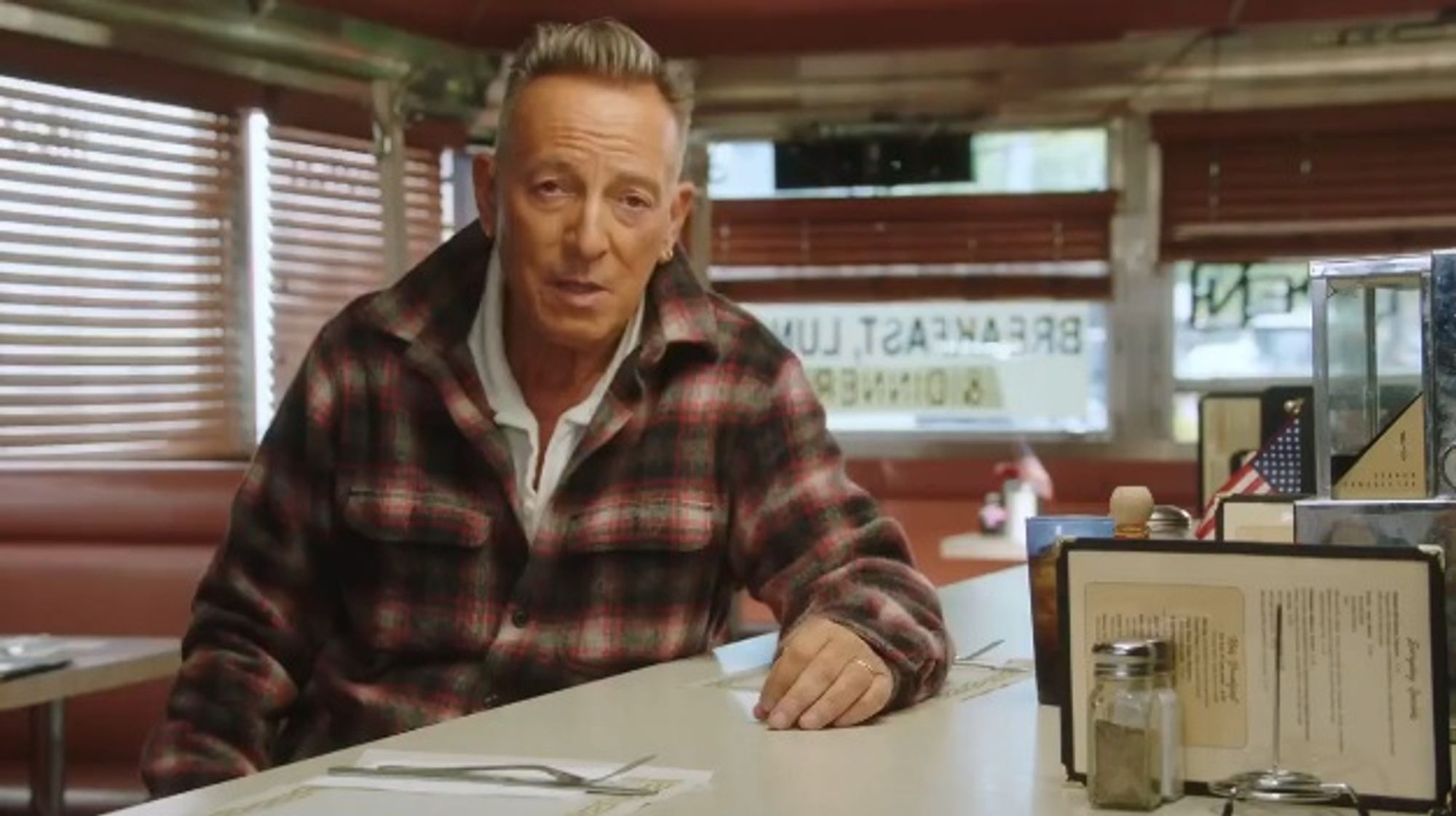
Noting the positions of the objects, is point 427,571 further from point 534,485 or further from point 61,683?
point 61,683

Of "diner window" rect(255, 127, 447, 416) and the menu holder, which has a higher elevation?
"diner window" rect(255, 127, 447, 416)

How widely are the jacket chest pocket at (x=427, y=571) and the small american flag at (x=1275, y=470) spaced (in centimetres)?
74

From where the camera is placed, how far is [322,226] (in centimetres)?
652

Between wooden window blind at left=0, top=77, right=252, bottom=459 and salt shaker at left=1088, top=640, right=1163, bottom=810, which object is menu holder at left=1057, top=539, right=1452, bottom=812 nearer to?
salt shaker at left=1088, top=640, right=1163, bottom=810

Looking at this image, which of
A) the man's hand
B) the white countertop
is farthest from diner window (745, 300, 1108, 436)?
the man's hand

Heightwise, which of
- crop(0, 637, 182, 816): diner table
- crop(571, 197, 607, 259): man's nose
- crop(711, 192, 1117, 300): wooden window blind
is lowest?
crop(0, 637, 182, 816): diner table

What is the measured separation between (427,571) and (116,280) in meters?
4.04

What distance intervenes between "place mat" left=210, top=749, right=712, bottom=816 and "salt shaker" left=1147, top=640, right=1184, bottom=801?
0.32 m

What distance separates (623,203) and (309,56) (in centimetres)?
439

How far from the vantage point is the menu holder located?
1.31 meters

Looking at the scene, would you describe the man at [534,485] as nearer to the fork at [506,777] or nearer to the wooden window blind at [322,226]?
the fork at [506,777]

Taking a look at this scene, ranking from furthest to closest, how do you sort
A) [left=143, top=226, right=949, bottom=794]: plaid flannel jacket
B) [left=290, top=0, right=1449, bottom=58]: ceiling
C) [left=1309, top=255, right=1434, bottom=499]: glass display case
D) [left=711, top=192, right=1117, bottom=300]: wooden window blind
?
[left=711, top=192, right=1117, bottom=300]: wooden window blind, [left=290, top=0, right=1449, bottom=58]: ceiling, [left=143, top=226, right=949, bottom=794]: plaid flannel jacket, [left=1309, top=255, right=1434, bottom=499]: glass display case

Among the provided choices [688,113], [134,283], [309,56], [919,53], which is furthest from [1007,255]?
[688,113]

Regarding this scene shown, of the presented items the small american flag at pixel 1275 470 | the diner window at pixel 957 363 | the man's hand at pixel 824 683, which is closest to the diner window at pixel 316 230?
the diner window at pixel 957 363
